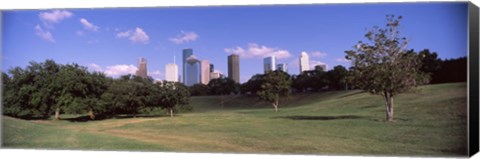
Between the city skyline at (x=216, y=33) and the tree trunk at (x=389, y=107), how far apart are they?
4.10ft

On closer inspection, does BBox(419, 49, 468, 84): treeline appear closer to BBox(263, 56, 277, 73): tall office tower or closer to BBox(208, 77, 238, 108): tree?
BBox(263, 56, 277, 73): tall office tower

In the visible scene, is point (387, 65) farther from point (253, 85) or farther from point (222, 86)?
point (222, 86)

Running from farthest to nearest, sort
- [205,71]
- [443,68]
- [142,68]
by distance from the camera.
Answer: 1. [142,68]
2. [205,71]
3. [443,68]

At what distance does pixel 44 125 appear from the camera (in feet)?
51.1

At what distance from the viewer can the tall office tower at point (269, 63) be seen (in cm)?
1406

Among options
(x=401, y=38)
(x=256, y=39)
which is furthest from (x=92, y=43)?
(x=401, y=38)

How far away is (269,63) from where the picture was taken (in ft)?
46.3

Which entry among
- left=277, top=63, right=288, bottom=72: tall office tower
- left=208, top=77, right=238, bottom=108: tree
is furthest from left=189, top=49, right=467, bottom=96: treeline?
left=277, top=63, right=288, bottom=72: tall office tower

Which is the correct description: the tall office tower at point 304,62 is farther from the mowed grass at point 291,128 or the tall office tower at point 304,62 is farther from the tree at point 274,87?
the mowed grass at point 291,128

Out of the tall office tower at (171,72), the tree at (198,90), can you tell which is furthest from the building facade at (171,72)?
the tree at (198,90)

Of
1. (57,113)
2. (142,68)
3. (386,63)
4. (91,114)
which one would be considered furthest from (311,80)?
(57,113)

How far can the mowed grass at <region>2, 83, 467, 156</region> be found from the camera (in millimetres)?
12812

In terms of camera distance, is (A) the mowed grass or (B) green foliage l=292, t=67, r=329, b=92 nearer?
(A) the mowed grass

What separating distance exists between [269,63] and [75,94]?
5209 mm
